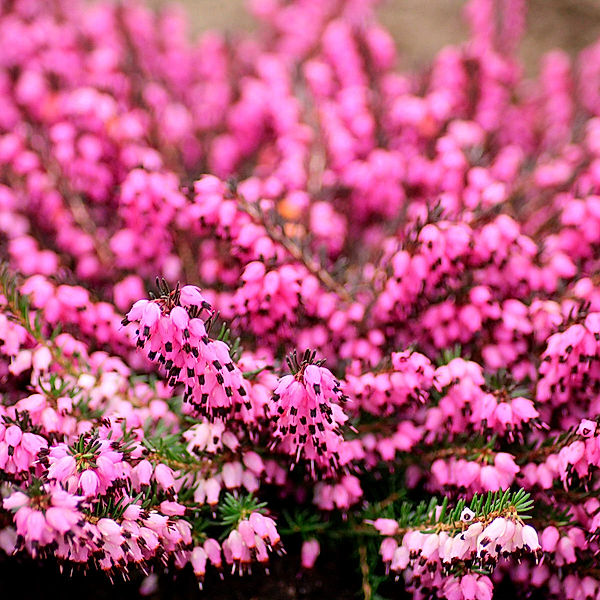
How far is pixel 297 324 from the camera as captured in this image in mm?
2557

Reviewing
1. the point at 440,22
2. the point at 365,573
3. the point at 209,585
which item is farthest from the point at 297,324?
the point at 440,22

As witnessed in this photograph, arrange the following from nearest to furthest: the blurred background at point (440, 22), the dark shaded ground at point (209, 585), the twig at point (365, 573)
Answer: the twig at point (365, 573)
the dark shaded ground at point (209, 585)
the blurred background at point (440, 22)

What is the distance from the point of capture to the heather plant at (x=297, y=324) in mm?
1868

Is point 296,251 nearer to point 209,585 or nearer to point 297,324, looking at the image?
point 297,324

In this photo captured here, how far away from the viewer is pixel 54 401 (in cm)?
213

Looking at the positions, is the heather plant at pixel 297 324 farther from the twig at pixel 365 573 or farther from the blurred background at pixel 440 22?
the blurred background at pixel 440 22

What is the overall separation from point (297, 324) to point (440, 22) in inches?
148

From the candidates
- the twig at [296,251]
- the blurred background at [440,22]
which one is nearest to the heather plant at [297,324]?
the twig at [296,251]

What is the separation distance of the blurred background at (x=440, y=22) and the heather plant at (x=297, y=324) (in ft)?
5.09

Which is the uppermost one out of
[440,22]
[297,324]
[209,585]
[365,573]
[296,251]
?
[440,22]

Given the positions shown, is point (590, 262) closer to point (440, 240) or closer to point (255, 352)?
point (440, 240)

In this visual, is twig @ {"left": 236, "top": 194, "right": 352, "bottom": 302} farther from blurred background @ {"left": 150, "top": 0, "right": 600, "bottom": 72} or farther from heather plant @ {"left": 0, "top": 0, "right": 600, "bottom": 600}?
blurred background @ {"left": 150, "top": 0, "right": 600, "bottom": 72}

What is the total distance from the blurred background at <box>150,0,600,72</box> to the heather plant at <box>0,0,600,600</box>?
1.55 m

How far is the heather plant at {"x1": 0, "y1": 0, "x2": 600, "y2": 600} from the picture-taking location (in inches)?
73.5
